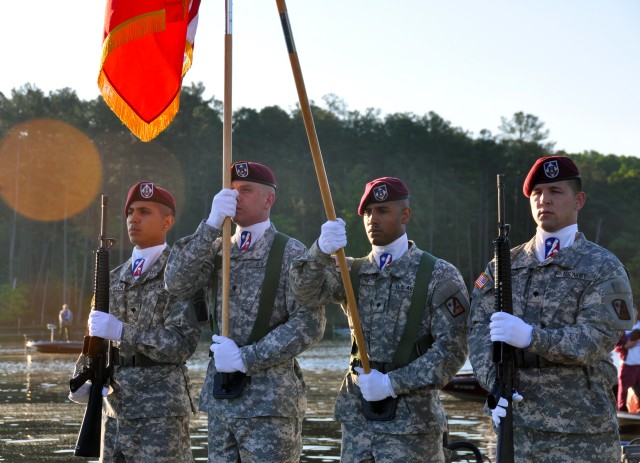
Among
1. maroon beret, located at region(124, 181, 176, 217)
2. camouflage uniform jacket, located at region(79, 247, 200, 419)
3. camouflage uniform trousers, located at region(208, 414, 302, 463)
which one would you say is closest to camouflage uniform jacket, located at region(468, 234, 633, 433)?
camouflage uniform trousers, located at region(208, 414, 302, 463)

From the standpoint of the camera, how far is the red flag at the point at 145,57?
7.91 m

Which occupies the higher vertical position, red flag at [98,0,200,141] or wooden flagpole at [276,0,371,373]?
red flag at [98,0,200,141]

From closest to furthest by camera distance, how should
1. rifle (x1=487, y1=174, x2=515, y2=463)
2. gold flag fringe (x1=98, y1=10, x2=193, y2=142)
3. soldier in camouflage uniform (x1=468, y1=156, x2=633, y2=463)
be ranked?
rifle (x1=487, y1=174, x2=515, y2=463), soldier in camouflage uniform (x1=468, y1=156, x2=633, y2=463), gold flag fringe (x1=98, y1=10, x2=193, y2=142)

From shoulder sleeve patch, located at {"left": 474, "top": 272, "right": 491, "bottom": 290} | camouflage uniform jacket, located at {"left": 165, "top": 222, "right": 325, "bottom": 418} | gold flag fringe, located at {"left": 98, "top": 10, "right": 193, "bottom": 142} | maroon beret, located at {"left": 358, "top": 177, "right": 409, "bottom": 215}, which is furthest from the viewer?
gold flag fringe, located at {"left": 98, "top": 10, "right": 193, "bottom": 142}

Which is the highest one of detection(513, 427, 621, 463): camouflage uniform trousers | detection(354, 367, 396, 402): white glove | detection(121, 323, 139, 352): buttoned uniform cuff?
detection(121, 323, 139, 352): buttoned uniform cuff

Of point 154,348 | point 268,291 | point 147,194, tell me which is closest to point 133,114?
point 147,194

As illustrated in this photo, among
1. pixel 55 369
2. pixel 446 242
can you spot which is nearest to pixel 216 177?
pixel 446 242

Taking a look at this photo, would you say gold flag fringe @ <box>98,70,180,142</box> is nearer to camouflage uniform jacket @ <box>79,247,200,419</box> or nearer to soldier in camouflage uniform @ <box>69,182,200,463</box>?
soldier in camouflage uniform @ <box>69,182,200,463</box>

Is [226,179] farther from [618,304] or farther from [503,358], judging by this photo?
Result: [618,304]

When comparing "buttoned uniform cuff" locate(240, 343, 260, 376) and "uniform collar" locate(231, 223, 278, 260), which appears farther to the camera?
"uniform collar" locate(231, 223, 278, 260)

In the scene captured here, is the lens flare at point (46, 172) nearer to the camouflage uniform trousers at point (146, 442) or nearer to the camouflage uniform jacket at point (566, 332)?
the camouflage uniform trousers at point (146, 442)

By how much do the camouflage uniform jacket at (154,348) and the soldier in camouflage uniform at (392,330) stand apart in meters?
1.18

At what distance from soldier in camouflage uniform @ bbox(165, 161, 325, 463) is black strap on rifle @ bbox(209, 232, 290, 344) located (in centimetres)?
1

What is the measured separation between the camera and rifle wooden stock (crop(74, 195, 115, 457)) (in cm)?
768
